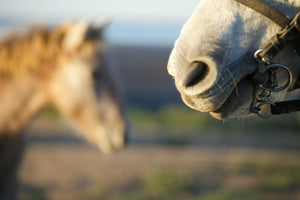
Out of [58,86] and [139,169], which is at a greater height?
[58,86]

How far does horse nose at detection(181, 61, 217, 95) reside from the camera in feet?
5.32

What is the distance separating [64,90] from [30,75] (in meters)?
0.41

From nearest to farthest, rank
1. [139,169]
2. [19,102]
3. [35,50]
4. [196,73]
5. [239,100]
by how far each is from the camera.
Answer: [196,73], [239,100], [19,102], [35,50], [139,169]

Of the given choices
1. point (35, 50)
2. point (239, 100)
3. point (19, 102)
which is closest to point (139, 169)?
point (19, 102)

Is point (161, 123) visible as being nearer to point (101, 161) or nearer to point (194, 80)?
point (101, 161)

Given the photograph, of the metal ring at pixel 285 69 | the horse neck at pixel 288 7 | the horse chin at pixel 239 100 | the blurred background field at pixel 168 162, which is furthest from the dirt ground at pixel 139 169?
the horse neck at pixel 288 7

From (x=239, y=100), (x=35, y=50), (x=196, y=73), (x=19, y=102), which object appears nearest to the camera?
(x=196, y=73)

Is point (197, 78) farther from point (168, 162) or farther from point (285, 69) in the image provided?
point (168, 162)

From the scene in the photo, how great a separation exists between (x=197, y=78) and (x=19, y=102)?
278cm

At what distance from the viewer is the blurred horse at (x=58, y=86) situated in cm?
382

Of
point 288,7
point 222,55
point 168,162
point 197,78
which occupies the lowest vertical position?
point 168,162

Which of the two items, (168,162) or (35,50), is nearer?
(35,50)

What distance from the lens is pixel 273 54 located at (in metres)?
1.71

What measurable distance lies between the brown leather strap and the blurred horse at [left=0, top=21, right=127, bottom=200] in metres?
2.60
